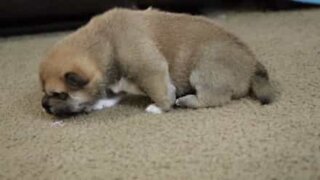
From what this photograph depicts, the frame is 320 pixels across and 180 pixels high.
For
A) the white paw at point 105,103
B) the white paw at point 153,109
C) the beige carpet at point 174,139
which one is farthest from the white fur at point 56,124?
the white paw at point 153,109

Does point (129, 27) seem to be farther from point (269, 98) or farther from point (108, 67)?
Answer: point (269, 98)

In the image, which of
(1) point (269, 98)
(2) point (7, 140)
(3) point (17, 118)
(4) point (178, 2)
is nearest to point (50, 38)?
(4) point (178, 2)

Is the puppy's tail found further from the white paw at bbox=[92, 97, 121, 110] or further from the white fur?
the white fur

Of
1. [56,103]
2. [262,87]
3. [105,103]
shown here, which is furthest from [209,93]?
[56,103]

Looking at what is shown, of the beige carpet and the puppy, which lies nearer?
the beige carpet

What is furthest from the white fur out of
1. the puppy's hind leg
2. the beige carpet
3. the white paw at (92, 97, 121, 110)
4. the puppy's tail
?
the puppy's tail

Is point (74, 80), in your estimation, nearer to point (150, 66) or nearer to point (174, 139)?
point (150, 66)

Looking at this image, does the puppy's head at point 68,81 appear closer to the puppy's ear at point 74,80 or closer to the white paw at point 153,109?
the puppy's ear at point 74,80
